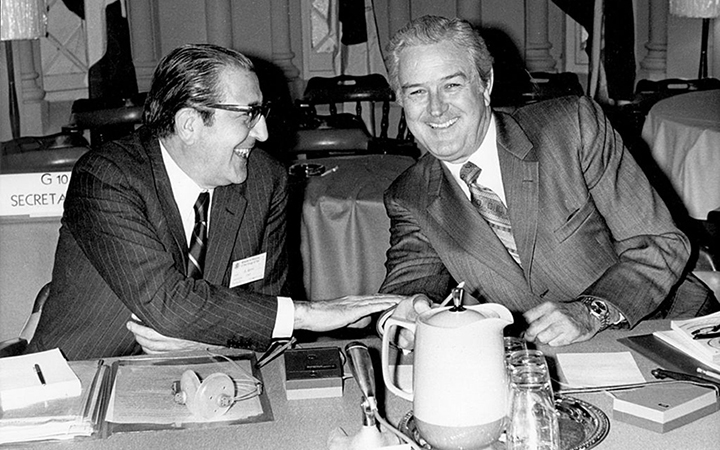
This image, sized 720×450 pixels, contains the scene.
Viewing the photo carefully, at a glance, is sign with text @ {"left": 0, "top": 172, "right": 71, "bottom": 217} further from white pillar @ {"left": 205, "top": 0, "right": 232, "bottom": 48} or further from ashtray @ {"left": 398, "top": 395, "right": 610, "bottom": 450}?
white pillar @ {"left": 205, "top": 0, "right": 232, "bottom": 48}

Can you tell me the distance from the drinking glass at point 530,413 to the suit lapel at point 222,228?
1134mm

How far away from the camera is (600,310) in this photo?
216cm

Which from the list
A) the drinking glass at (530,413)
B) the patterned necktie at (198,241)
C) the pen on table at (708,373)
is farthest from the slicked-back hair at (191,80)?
the pen on table at (708,373)

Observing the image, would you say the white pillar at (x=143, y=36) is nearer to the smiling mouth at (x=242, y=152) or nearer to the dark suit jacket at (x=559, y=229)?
the smiling mouth at (x=242, y=152)

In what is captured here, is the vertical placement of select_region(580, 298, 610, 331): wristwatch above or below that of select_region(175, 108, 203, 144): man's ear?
below

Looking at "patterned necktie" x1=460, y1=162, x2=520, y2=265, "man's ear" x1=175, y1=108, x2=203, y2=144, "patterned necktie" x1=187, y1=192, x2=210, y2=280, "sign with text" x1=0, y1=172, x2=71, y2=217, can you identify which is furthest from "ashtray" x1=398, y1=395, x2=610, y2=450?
"sign with text" x1=0, y1=172, x2=71, y2=217

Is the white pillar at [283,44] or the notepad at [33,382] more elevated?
the white pillar at [283,44]

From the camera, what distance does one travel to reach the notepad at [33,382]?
69.3 inches

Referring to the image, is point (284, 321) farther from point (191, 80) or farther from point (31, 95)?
point (31, 95)

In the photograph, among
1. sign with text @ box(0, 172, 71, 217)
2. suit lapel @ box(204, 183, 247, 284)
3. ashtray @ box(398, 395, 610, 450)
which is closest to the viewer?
ashtray @ box(398, 395, 610, 450)

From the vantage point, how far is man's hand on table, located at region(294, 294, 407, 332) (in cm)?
216

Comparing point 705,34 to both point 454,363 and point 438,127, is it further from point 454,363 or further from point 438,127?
point 454,363

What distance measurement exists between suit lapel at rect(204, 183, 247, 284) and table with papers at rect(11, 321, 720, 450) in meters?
0.67

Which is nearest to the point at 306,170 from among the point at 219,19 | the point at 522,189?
the point at 522,189
